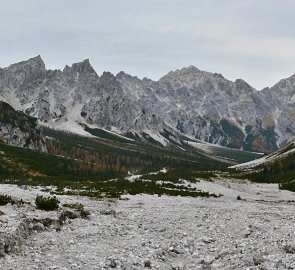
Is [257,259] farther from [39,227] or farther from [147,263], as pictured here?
[39,227]

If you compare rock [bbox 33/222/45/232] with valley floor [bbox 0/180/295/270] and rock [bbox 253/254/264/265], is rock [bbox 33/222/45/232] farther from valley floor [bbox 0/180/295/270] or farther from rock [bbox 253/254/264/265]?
rock [bbox 253/254/264/265]

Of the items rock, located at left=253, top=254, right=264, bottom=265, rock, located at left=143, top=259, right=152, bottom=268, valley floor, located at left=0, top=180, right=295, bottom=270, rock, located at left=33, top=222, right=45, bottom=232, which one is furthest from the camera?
rock, located at left=33, top=222, right=45, bottom=232

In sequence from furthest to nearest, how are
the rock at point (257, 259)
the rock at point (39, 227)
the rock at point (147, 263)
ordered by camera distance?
the rock at point (39, 227) < the rock at point (147, 263) < the rock at point (257, 259)

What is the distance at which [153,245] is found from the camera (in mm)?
27734

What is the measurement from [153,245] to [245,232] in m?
7.58

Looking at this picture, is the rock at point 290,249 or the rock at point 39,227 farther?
the rock at point 39,227

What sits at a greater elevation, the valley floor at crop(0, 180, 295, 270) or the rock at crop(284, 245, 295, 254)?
the rock at crop(284, 245, 295, 254)

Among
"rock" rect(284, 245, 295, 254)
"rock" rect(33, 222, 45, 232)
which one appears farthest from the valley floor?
"rock" rect(33, 222, 45, 232)

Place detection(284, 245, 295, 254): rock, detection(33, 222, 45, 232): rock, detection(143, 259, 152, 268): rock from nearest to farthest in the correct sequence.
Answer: detection(143, 259, 152, 268): rock < detection(284, 245, 295, 254): rock < detection(33, 222, 45, 232): rock

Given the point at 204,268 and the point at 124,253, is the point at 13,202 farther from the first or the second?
the point at 204,268

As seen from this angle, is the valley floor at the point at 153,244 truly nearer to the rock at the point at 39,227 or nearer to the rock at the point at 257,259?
the rock at the point at 257,259

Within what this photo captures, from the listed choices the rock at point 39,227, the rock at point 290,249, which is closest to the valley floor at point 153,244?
the rock at point 290,249

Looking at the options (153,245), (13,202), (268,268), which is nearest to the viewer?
(268,268)

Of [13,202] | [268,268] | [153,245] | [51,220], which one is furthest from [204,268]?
[13,202]
